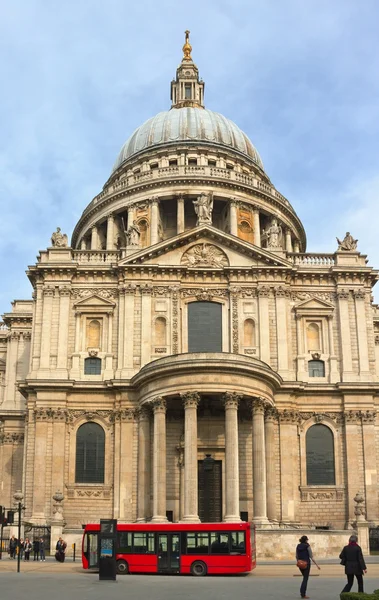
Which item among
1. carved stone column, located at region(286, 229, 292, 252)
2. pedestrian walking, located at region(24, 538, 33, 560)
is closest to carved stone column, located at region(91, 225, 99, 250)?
carved stone column, located at region(286, 229, 292, 252)

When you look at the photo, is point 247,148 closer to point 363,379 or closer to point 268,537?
point 363,379

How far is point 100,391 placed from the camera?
52281 mm

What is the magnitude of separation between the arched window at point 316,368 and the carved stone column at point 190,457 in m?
10.1

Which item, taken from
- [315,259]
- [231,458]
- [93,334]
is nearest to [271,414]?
[231,458]

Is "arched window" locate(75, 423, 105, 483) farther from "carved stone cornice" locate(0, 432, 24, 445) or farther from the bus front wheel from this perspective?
the bus front wheel

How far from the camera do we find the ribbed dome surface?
80.2 metres

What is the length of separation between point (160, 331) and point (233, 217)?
66.6 feet

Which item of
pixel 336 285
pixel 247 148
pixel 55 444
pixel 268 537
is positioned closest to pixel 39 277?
pixel 55 444

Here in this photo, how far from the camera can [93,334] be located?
53938 millimetres

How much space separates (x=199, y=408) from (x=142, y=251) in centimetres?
1128

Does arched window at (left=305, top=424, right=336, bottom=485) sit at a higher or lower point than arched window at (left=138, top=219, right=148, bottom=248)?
lower

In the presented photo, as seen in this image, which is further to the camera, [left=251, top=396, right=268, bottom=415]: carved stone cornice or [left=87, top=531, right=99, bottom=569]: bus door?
[left=251, top=396, right=268, bottom=415]: carved stone cornice

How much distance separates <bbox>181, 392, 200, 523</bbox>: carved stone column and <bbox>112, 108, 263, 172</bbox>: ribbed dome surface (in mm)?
38333

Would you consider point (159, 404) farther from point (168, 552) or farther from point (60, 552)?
point (168, 552)
